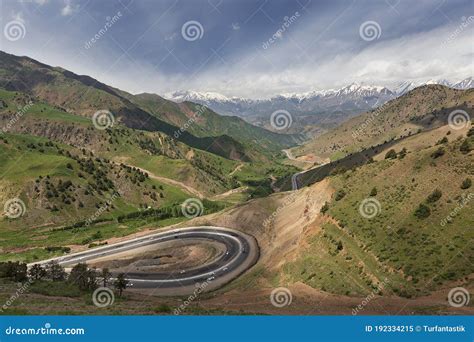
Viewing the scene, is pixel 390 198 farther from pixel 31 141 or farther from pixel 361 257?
pixel 31 141

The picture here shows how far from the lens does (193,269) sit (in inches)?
3167

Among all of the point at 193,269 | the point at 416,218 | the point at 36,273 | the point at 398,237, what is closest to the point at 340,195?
the point at 416,218

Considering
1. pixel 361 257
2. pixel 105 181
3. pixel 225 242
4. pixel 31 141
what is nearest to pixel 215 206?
pixel 105 181

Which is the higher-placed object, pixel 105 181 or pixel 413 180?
pixel 105 181

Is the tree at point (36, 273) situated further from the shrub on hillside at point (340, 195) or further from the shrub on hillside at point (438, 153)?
the shrub on hillside at point (438, 153)

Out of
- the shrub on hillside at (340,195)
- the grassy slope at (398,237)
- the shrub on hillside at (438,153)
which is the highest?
the shrub on hillside at (438,153)

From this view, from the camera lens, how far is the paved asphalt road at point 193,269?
7203cm

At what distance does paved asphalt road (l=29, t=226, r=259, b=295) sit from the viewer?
72.0 meters

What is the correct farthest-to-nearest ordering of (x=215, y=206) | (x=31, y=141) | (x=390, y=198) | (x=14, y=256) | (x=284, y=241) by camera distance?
(x=31, y=141), (x=215, y=206), (x=14, y=256), (x=284, y=241), (x=390, y=198)

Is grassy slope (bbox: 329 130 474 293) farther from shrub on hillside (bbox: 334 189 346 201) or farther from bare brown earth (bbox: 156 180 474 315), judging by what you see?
bare brown earth (bbox: 156 180 474 315)

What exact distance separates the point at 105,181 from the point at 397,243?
14441 cm

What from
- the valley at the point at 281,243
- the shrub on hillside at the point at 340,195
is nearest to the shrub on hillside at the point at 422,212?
the valley at the point at 281,243

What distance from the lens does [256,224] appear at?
107875 millimetres

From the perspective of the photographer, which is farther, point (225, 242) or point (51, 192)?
point (51, 192)
